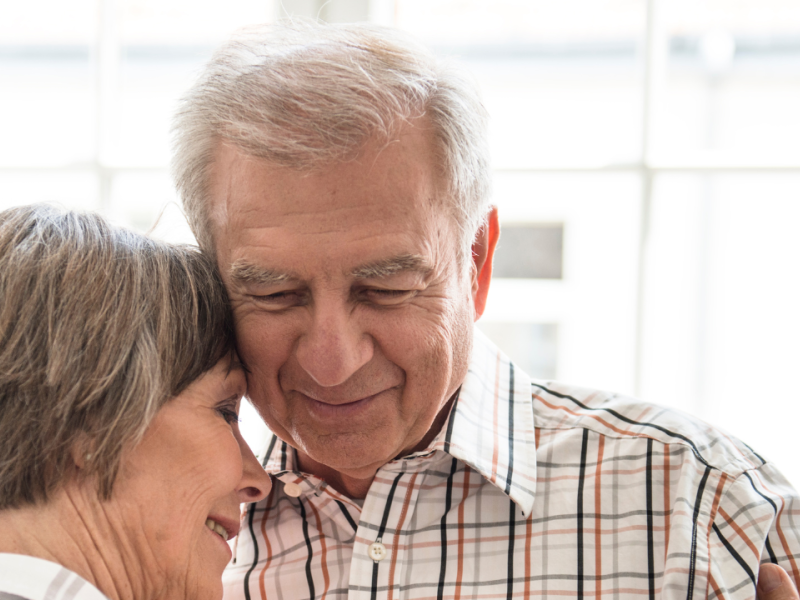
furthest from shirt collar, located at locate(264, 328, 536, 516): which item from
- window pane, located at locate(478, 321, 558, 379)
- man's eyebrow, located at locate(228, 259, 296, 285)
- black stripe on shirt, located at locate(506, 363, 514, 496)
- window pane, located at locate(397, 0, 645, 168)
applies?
window pane, located at locate(397, 0, 645, 168)

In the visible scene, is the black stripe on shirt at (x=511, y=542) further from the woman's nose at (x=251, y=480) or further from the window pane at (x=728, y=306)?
the window pane at (x=728, y=306)

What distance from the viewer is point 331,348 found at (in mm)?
1121

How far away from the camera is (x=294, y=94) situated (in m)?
1.11

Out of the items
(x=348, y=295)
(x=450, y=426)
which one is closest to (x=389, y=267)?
(x=348, y=295)

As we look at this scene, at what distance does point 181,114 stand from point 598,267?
1355mm

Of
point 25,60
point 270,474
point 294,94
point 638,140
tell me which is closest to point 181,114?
point 294,94

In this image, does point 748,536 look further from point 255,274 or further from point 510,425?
point 255,274

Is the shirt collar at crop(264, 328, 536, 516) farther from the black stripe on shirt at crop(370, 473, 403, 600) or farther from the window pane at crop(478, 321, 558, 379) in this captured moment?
the window pane at crop(478, 321, 558, 379)

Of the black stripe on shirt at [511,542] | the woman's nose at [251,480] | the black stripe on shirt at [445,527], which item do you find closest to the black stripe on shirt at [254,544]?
the woman's nose at [251,480]

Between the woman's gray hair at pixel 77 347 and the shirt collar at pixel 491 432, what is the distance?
0.42 metres

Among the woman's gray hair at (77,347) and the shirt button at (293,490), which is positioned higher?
the woman's gray hair at (77,347)

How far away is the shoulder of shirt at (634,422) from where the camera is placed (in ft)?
3.88

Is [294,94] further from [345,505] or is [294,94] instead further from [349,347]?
[345,505]

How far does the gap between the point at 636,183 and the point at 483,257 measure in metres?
0.88
